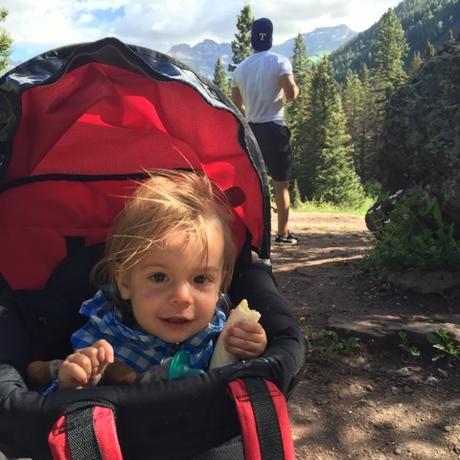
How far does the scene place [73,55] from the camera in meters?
1.75

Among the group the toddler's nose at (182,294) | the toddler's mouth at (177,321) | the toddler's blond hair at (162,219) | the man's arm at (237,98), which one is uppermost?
the man's arm at (237,98)

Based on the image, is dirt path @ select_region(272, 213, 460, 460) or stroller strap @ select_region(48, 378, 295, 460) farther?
dirt path @ select_region(272, 213, 460, 460)

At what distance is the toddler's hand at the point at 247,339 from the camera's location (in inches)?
67.7

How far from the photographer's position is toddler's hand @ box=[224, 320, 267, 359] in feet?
5.64

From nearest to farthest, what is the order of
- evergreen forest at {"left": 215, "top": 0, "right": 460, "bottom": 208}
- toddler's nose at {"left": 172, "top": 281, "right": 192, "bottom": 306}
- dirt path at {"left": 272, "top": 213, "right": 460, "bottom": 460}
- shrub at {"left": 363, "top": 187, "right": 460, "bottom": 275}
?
toddler's nose at {"left": 172, "top": 281, "right": 192, "bottom": 306}, dirt path at {"left": 272, "top": 213, "right": 460, "bottom": 460}, shrub at {"left": 363, "top": 187, "right": 460, "bottom": 275}, evergreen forest at {"left": 215, "top": 0, "right": 460, "bottom": 208}

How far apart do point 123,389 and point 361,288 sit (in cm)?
344

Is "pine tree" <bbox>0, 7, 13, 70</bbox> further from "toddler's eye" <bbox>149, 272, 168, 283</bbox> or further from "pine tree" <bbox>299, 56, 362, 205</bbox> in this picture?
"toddler's eye" <bbox>149, 272, 168, 283</bbox>

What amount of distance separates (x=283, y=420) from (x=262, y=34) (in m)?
5.01

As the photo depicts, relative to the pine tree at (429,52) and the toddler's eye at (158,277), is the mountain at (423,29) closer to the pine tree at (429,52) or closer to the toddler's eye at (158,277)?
the pine tree at (429,52)

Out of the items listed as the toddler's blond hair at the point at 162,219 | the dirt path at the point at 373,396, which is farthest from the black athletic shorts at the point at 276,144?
the toddler's blond hair at the point at 162,219

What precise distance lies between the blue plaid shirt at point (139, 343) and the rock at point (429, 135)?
3.15 m

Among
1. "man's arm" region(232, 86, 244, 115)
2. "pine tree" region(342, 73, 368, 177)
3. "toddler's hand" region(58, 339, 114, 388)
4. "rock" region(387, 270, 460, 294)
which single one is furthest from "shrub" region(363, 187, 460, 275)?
"pine tree" region(342, 73, 368, 177)

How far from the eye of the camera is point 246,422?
1.34 m

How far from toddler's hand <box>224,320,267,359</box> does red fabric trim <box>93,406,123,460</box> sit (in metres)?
0.54
